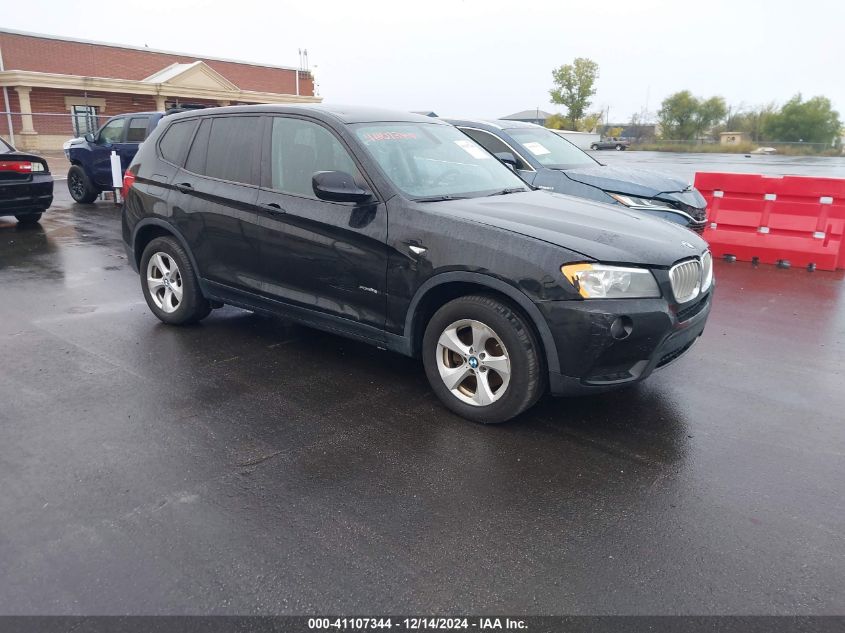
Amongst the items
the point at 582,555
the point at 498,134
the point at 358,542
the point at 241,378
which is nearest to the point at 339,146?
the point at 241,378

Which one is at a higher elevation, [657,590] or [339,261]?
[339,261]

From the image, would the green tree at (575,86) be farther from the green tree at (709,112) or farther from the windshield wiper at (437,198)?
the windshield wiper at (437,198)

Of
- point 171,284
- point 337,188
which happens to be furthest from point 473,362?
point 171,284

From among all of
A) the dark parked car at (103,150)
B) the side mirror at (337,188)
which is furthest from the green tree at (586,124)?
the side mirror at (337,188)

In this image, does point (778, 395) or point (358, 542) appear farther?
point (778, 395)

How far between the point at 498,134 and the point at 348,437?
20.5 ft

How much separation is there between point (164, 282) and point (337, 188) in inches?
95.8

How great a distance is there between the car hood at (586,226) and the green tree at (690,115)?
79.0 metres

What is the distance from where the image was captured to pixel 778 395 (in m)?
4.73

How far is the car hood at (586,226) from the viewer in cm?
383

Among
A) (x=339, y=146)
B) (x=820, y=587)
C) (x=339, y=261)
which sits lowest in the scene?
(x=820, y=587)

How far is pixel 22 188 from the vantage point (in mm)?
10742

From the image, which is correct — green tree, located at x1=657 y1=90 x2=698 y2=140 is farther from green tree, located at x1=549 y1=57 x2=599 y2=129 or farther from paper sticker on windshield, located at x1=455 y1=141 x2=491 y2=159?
paper sticker on windshield, located at x1=455 y1=141 x2=491 y2=159

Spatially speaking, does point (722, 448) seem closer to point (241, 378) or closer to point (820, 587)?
point (820, 587)
